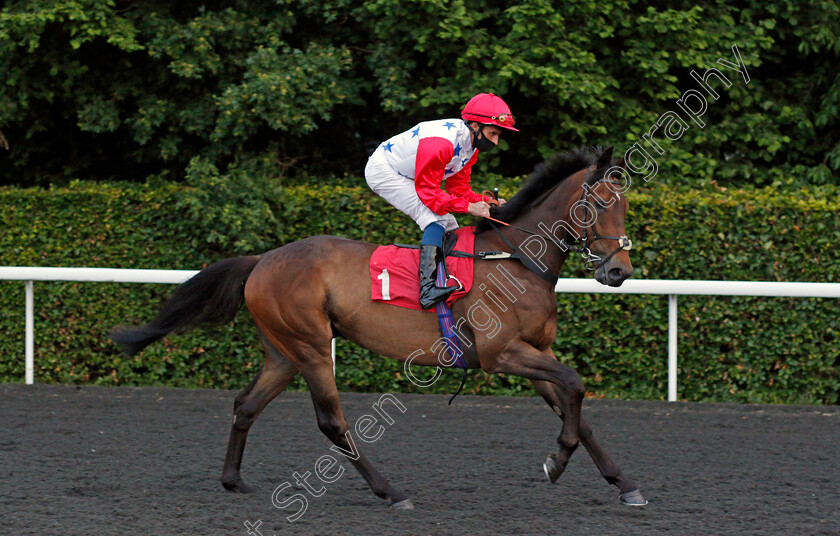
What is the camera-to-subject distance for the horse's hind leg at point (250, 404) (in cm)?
453

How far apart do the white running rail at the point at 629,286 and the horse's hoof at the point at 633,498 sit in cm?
260

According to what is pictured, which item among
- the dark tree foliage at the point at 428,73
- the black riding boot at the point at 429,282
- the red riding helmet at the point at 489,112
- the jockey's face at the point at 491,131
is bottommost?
the black riding boot at the point at 429,282

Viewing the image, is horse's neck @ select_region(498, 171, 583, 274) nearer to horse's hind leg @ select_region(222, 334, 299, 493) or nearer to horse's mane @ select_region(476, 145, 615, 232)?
horse's mane @ select_region(476, 145, 615, 232)

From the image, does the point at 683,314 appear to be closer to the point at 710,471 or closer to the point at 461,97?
the point at 710,471

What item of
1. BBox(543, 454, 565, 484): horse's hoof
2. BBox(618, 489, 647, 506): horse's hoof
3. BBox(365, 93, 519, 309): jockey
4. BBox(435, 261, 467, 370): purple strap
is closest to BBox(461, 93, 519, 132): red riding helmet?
BBox(365, 93, 519, 309): jockey

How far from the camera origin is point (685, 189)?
7.52 m

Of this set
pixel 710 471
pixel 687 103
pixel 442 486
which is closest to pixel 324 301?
pixel 442 486

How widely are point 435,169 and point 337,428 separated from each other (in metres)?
1.37

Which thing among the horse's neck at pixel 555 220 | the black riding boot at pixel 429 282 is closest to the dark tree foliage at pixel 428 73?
the horse's neck at pixel 555 220

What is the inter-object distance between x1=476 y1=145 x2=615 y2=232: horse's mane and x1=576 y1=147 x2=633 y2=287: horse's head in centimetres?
19

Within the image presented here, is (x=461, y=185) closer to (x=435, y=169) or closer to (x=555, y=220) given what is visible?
(x=435, y=169)

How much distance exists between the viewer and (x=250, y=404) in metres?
4.67

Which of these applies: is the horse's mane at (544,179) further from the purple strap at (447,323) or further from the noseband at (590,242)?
the purple strap at (447,323)

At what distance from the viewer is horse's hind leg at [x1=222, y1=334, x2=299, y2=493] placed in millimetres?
4527
